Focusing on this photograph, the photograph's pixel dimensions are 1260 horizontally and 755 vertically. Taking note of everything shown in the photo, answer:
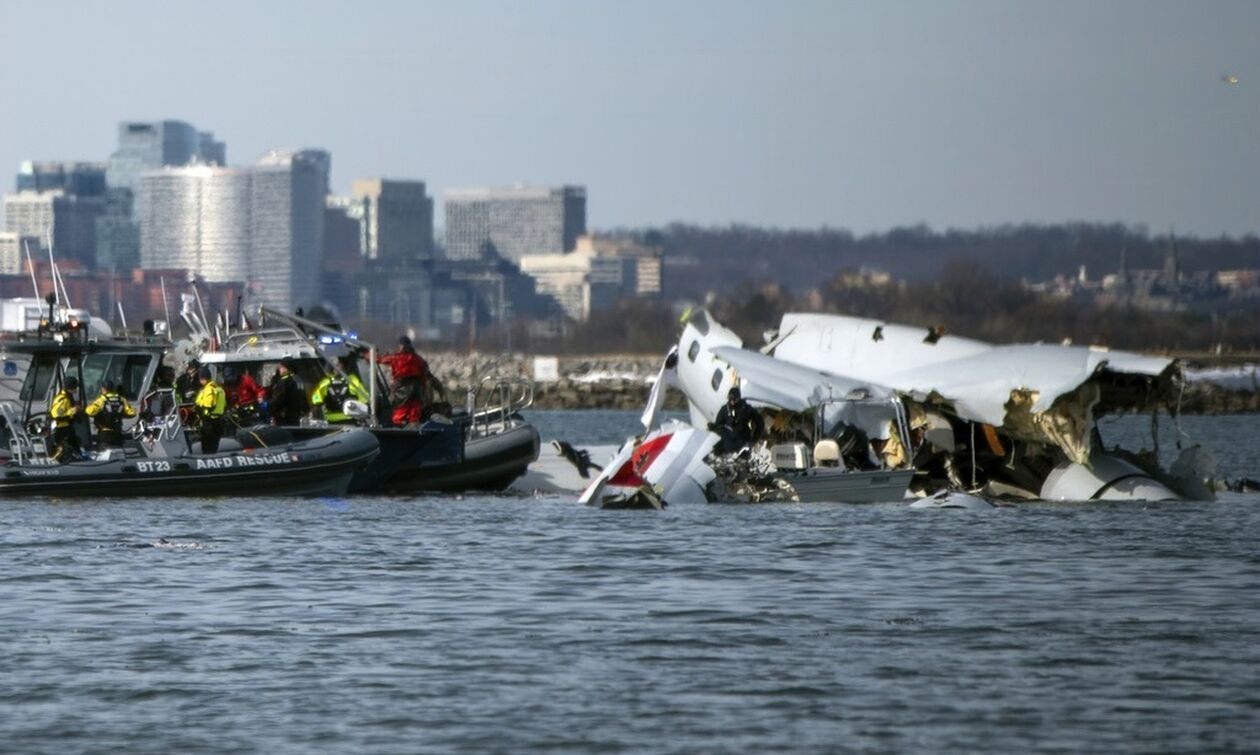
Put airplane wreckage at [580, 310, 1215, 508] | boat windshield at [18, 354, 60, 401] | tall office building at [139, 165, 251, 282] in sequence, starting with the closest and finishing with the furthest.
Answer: boat windshield at [18, 354, 60, 401], airplane wreckage at [580, 310, 1215, 508], tall office building at [139, 165, 251, 282]

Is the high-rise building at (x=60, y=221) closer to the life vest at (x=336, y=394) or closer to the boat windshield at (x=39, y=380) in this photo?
the life vest at (x=336, y=394)

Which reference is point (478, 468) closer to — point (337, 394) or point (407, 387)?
point (407, 387)

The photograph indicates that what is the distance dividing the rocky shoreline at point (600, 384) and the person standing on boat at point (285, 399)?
185 ft

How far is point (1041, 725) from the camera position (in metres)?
13.9

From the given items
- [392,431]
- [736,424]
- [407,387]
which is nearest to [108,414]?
[392,431]

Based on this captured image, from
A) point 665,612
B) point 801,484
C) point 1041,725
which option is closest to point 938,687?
point 1041,725

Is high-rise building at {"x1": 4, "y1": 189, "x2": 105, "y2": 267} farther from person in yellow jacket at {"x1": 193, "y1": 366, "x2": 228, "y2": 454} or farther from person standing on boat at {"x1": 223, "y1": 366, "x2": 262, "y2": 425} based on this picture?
person in yellow jacket at {"x1": 193, "y1": 366, "x2": 228, "y2": 454}

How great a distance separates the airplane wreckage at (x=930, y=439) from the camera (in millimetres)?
30656

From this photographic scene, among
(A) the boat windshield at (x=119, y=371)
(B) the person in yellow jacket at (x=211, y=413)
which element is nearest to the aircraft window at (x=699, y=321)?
(B) the person in yellow jacket at (x=211, y=413)

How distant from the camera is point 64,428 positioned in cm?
2886

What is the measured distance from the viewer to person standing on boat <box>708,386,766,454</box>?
31.8m

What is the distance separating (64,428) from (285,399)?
3.93m

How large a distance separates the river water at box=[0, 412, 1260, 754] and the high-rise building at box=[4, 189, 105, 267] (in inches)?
5647

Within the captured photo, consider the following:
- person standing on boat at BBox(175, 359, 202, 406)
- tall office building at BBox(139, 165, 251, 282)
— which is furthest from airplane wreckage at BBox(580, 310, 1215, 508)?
tall office building at BBox(139, 165, 251, 282)
